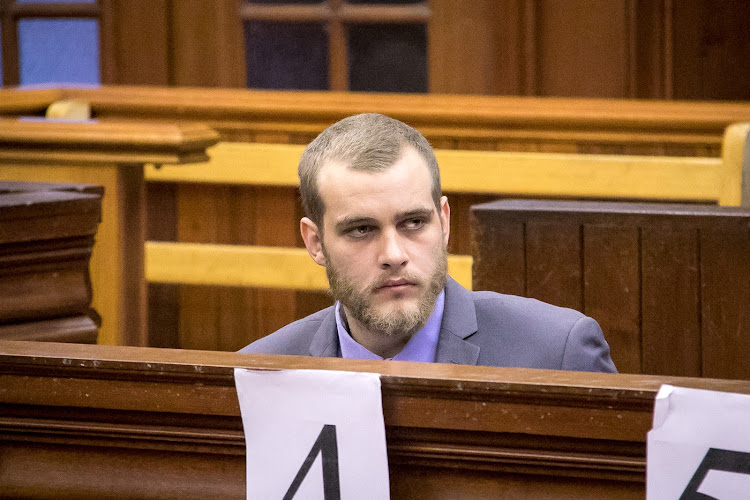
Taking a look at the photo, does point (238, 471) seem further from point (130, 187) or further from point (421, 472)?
point (130, 187)

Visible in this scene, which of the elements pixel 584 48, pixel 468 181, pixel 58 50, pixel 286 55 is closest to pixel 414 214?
pixel 468 181

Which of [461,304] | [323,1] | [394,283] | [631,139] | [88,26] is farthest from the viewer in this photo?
[88,26]

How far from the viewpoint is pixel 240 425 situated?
3.58 ft

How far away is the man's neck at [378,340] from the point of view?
1.50 meters

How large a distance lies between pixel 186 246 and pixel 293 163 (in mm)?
459

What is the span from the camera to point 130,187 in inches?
A: 120

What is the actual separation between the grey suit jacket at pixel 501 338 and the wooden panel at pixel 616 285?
953 millimetres

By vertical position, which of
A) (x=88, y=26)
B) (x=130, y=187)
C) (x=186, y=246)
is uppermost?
(x=88, y=26)

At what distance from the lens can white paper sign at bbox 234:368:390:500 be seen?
1.03 m

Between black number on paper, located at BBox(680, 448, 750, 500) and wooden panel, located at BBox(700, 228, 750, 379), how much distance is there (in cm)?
156

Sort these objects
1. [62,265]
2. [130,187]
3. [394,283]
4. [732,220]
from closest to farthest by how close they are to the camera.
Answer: [394,283] → [62,265] → [732,220] → [130,187]

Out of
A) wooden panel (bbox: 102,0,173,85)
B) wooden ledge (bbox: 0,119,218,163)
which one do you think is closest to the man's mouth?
wooden ledge (bbox: 0,119,218,163)

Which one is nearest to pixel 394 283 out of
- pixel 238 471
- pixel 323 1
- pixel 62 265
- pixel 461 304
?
pixel 461 304

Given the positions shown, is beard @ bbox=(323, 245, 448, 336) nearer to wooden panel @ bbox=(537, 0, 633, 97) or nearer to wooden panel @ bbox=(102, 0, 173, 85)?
wooden panel @ bbox=(537, 0, 633, 97)
